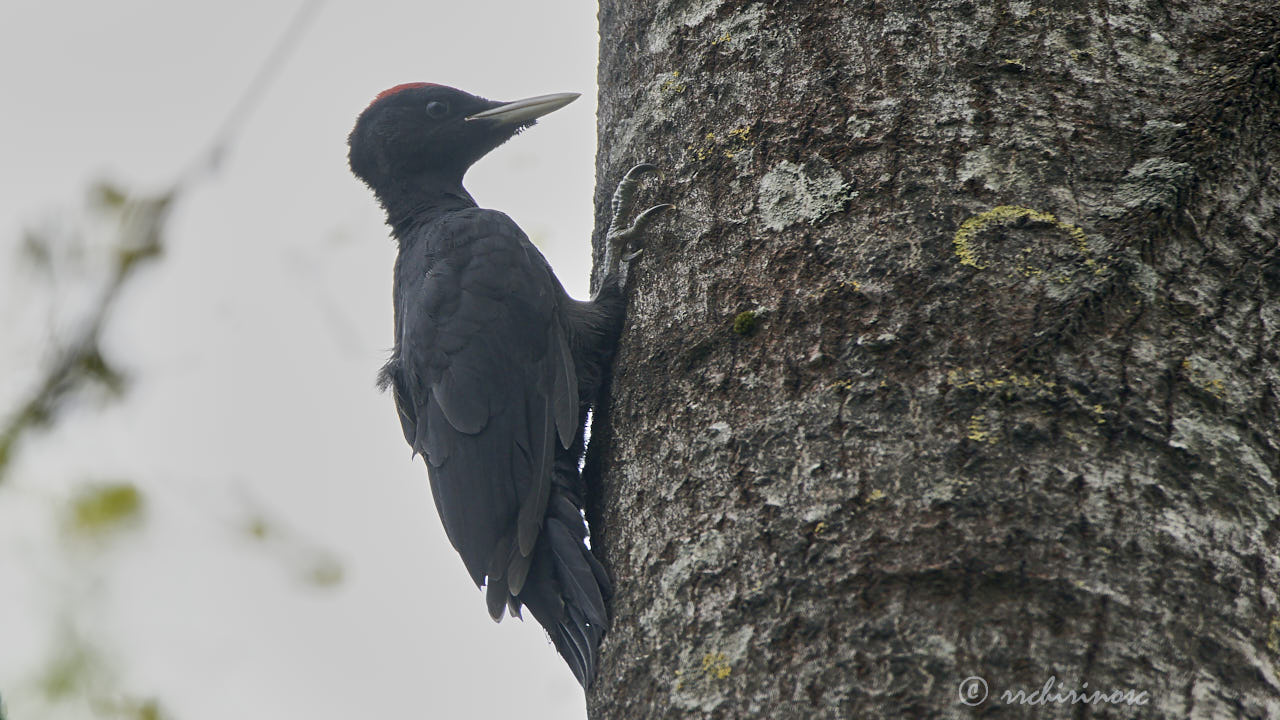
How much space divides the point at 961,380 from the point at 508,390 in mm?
1673

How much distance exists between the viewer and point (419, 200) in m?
4.10

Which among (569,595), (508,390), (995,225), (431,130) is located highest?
(431,130)

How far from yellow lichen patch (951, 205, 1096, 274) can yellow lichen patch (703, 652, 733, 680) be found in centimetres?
69

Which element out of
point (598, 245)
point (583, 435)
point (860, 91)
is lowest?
point (583, 435)

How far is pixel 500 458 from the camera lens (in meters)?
2.97

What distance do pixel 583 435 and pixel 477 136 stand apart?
1625 millimetres

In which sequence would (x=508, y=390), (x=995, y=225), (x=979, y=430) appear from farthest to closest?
(x=508, y=390), (x=995, y=225), (x=979, y=430)

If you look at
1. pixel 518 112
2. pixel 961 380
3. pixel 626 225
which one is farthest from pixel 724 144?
pixel 518 112

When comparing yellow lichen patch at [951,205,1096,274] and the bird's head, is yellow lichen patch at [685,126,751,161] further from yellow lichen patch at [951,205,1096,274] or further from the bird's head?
the bird's head

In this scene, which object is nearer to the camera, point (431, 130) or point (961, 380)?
point (961, 380)

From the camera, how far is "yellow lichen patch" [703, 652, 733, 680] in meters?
1.58

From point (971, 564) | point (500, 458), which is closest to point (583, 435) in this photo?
point (500, 458)

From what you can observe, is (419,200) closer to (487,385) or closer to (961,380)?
(487,385)

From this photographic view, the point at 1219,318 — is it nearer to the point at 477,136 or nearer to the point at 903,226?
the point at 903,226
